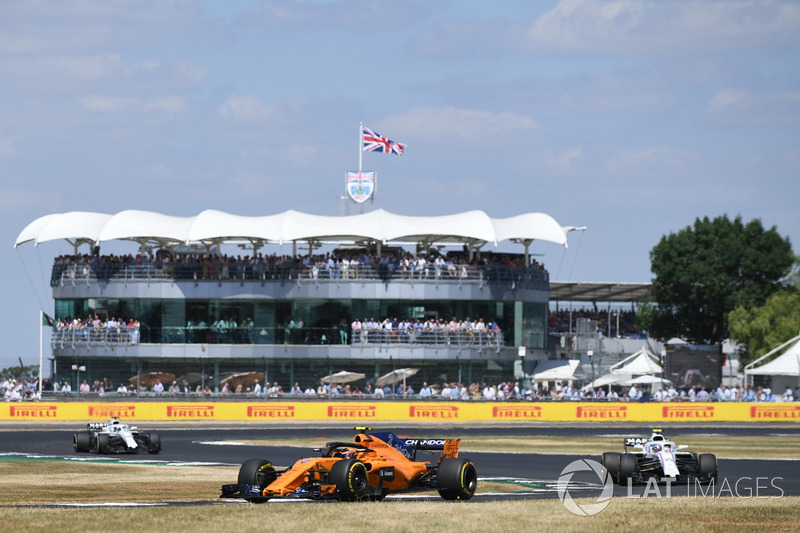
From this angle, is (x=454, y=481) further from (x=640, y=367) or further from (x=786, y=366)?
(x=786, y=366)

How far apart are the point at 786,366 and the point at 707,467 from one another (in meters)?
45.9

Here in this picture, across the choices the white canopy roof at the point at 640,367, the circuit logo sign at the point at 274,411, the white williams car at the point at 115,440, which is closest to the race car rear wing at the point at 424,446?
the white williams car at the point at 115,440

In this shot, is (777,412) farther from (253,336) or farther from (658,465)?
(658,465)

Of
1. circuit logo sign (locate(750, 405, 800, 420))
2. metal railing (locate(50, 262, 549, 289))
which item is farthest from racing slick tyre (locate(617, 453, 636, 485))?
metal railing (locate(50, 262, 549, 289))

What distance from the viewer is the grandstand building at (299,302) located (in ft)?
225

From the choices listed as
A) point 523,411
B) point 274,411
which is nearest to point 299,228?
point 274,411

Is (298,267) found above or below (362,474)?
above

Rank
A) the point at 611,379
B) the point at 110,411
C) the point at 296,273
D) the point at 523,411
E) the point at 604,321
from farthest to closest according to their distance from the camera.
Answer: the point at 604,321
the point at 611,379
the point at 296,273
the point at 523,411
the point at 110,411

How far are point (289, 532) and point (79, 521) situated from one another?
3.25 metres

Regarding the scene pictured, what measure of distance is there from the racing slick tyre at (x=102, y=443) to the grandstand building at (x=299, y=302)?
29307 mm

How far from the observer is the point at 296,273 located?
70.6 meters

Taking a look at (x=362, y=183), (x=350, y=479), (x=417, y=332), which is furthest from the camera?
(x=362, y=183)

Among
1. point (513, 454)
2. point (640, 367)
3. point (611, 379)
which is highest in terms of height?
point (640, 367)

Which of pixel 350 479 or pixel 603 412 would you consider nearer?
pixel 350 479
